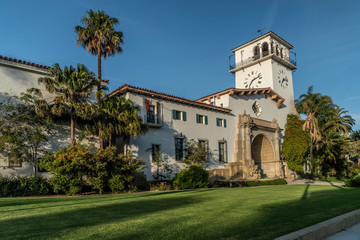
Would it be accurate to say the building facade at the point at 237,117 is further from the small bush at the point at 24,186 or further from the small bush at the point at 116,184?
the small bush at the point at 24,186

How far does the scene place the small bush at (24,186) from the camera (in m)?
16.7

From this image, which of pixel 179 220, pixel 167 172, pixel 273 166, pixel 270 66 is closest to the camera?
pixel 179 220

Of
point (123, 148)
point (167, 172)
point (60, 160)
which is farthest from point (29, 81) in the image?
point (167, 172)

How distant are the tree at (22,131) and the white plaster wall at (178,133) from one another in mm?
7124

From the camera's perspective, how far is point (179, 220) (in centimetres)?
598

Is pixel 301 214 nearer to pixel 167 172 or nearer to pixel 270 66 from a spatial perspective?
pixel 167 172

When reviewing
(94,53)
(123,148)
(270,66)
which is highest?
(270,66)

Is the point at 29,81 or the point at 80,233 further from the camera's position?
the point at 29,81

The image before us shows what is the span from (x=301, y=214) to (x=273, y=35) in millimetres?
42343

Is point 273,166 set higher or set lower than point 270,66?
lower

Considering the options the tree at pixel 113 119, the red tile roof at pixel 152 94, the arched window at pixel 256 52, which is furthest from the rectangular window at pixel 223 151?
the arched window at pixel 256 52

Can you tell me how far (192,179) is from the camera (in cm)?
2206

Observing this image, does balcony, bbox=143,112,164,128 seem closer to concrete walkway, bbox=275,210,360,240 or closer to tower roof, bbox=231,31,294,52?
concrete walkway, bbox=275,210,360,240

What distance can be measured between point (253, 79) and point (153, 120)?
25.5 metres
